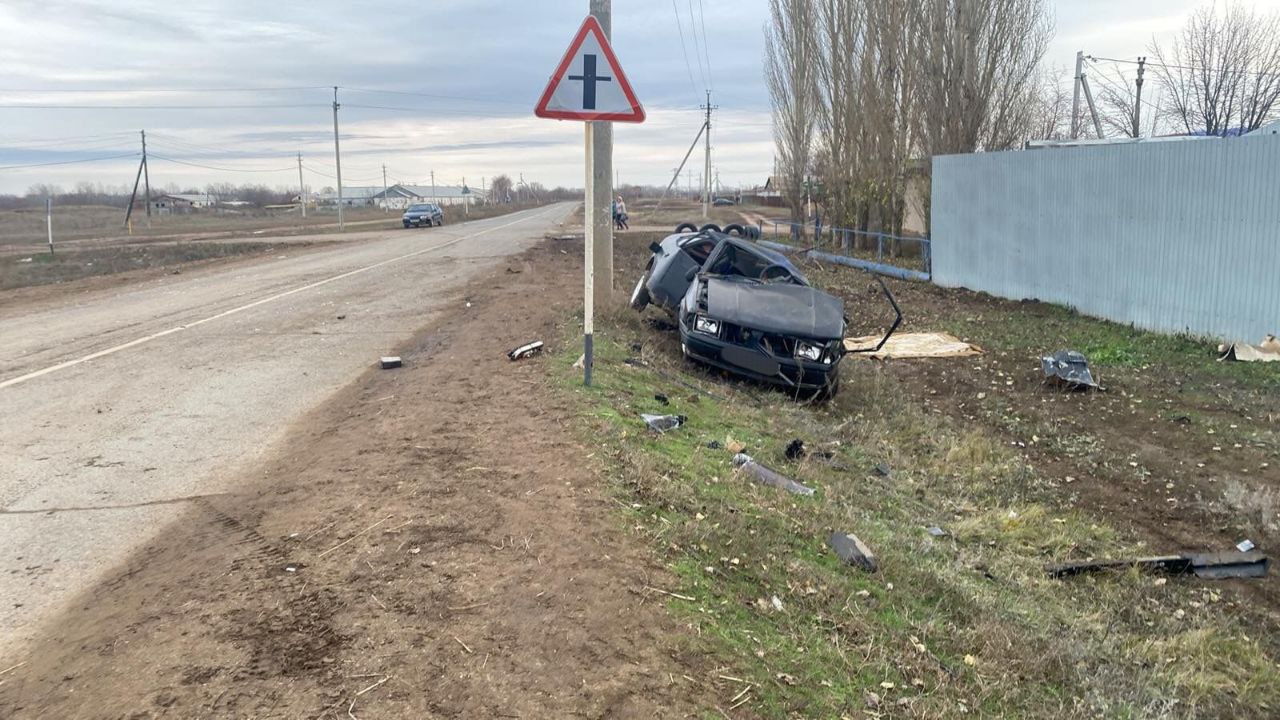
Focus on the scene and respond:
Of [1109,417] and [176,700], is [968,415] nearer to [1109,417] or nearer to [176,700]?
[1109,417]

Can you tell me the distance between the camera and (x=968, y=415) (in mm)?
9414

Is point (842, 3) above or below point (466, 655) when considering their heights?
above

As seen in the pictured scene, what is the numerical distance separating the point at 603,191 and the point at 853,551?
6356 mm

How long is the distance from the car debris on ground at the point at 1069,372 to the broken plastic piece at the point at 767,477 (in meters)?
5.48

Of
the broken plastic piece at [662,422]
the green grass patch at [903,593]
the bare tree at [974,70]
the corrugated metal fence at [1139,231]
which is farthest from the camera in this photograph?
the bare tree at [974,70]

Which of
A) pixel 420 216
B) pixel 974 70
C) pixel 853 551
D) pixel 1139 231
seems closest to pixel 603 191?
pixel 853 551

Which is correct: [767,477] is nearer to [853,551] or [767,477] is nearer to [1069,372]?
[853,551]

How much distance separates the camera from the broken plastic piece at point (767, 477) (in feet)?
19.3

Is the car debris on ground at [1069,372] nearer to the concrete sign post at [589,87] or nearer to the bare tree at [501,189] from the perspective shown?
the concrete sign post at [589,87]

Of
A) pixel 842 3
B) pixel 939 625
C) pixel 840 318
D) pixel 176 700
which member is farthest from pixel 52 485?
pixel 842 3

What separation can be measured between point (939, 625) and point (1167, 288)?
11.5m

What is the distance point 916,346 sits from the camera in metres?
13.0

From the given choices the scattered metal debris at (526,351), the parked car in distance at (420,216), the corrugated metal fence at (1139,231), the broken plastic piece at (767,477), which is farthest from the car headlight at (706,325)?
the parked car in distance at (420,216)

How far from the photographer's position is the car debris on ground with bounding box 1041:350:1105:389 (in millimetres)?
10006
